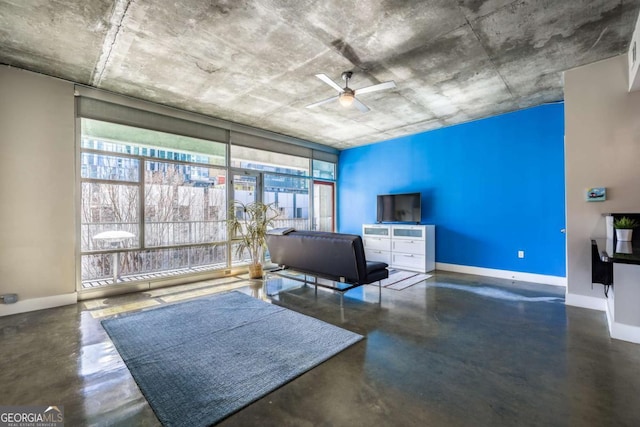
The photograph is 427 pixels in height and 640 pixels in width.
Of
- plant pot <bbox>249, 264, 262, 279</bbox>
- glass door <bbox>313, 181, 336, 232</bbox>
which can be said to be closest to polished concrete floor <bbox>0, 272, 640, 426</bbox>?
plant pot <bbox>249, 264, 262, 279</bbox>

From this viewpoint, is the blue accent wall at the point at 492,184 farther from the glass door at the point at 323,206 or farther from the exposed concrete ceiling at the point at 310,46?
the glass door at the point at 323,206

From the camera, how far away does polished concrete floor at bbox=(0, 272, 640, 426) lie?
167 centimetres

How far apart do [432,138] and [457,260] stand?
2684 millimetres

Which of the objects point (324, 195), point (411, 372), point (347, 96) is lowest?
point (411, 372)

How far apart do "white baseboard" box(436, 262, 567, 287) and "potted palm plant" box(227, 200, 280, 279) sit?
148 inches

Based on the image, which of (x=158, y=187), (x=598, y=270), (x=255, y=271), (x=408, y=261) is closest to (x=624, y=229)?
(x=598, y=270)

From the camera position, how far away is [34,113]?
3.56 m

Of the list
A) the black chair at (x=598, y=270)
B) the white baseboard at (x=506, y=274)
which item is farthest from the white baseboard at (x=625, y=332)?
the white baseboard at (x=506, y=274)

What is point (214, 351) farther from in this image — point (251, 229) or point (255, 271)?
point (251, 229)

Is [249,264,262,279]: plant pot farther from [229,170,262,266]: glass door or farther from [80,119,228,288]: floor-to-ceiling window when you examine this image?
[80,119,228,288]: floor-to-ceiling window

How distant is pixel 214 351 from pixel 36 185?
3358 mm

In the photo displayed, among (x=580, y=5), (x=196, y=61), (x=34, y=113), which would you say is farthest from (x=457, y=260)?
(x=34, y=113)

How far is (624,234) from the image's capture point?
114 inches

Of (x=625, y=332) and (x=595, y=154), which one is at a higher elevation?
(x=595, y=154)
